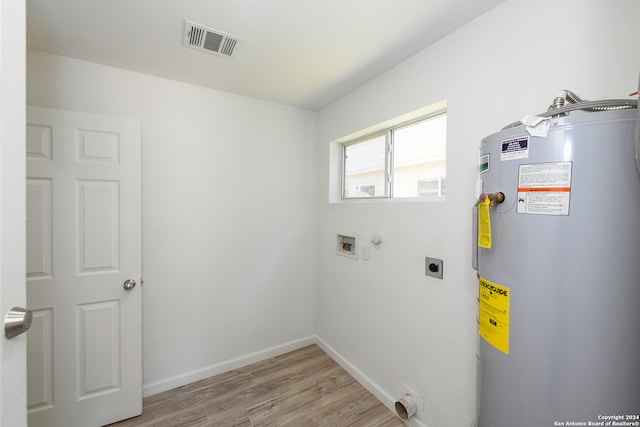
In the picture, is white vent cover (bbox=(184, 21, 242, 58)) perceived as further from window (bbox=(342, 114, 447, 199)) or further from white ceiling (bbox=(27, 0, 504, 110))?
window (bbox=(342, 114, 447, 199))

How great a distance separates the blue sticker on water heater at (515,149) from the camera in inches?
30.3

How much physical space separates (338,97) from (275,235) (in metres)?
1.48

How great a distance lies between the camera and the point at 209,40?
1.58 m

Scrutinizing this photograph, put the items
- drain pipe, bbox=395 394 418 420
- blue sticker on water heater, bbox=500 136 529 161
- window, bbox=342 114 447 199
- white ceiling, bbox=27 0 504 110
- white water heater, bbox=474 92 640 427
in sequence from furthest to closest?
window, bbox=342 114 447 199 → drain pipe, bbox=395 394 418 420 → white ceiling, bbox=27 0 504 110 → blue sticker on water heater, bbox=500 136 529 161 → white water heater, bbox=474 92 640 427

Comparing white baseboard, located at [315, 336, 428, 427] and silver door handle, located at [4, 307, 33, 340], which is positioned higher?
silver door handle, located at [4, 307, 33, 340]

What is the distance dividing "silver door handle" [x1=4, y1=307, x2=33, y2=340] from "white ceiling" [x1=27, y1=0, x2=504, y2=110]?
1474 mm

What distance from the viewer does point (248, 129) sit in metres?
2.39

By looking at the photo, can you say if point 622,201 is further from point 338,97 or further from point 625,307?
point 338,97

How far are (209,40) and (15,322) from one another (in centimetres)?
165

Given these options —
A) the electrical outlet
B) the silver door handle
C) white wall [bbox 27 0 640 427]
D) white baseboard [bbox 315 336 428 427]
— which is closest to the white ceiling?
white wall [bbox 27 0 640 427]

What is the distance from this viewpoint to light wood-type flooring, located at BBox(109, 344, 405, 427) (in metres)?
1.75

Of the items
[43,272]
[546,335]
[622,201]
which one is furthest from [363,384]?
[43,272]

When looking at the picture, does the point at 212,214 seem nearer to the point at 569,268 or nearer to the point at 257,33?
the point at 257,33

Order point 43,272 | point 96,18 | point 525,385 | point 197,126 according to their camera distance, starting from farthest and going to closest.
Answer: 1. point 197,126
2. point 43,272
3. point 96,18
4. point 525,385
